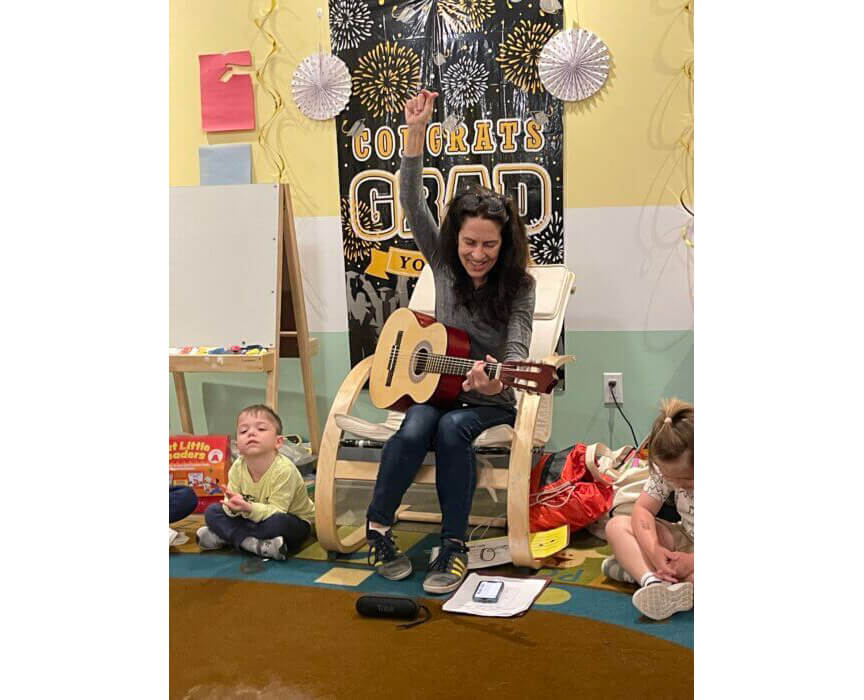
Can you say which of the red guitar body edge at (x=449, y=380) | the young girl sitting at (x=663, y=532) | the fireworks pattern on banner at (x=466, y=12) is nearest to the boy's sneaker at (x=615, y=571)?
the young girl sitting at (x=663, y=532)

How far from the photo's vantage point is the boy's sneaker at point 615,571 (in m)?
1.83

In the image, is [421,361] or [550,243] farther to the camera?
[550,243]

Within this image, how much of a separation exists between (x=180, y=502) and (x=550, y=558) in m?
1.01

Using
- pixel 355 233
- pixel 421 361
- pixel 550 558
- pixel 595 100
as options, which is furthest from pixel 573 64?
pixel 550 558

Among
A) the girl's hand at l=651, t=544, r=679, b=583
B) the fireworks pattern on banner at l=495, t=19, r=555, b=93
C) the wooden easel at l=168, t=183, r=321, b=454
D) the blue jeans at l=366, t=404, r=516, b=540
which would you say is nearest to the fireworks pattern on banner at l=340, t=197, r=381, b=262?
the wooden easel at l=168, t=183, r=321, b=454

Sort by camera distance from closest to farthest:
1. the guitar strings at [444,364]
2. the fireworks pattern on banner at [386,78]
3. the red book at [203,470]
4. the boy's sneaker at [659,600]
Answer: the boy's sneaker at [659,600] → the guitar strings at [444,364] → the red book at [203,470] → the fireworks pattern on banner at [386,78]

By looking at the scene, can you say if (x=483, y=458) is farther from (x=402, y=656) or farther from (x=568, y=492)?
(x=402, y=656)

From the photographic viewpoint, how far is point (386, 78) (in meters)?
2.74

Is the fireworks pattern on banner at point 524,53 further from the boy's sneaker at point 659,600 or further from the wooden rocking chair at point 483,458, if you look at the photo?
the boy's sneaker at point 659,600

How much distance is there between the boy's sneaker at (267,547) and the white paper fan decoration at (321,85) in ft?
4.82

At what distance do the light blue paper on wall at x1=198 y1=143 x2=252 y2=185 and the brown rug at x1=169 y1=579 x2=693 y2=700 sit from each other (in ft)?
5.37
